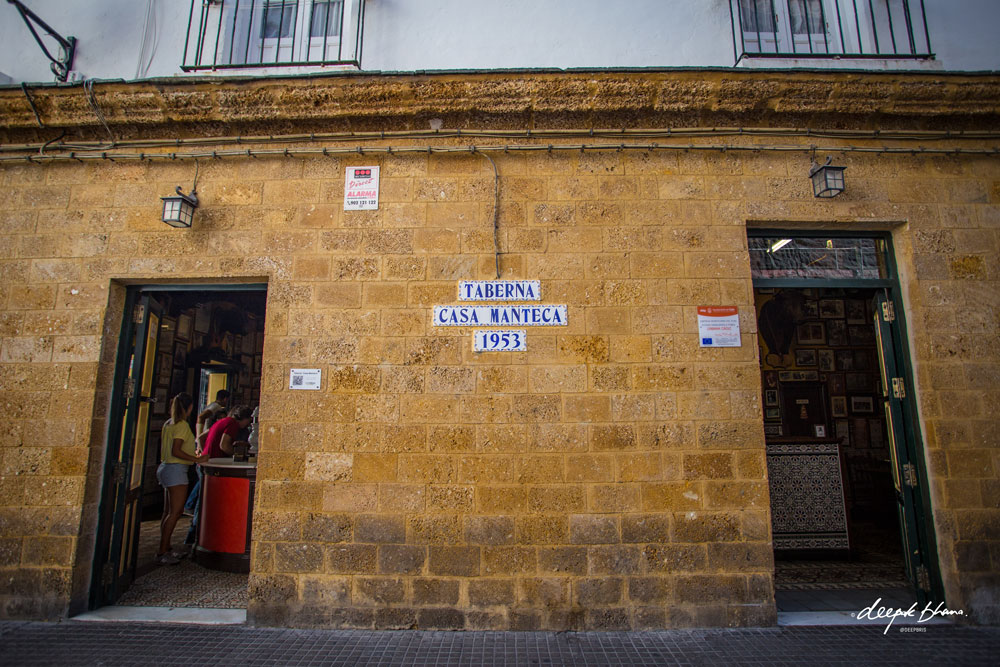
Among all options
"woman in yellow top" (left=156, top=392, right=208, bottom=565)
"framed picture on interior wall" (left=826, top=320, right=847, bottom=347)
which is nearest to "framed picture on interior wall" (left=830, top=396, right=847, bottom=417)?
"framed picture on interior wall" (left=826, top=320, right=847, bottom=347)

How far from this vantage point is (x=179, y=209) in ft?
12.3

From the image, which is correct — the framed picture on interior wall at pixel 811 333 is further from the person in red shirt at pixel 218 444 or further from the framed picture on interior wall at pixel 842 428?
the person in red shirt at pixel 218 444

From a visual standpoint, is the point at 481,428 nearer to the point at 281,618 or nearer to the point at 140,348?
the point at 281,618

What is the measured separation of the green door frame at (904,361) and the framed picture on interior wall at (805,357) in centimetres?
433

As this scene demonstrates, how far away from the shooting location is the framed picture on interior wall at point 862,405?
307 inches

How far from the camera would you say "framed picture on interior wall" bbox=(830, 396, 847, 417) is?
7812 millimetres

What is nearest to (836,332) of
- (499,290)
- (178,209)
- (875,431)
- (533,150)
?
(875,431)

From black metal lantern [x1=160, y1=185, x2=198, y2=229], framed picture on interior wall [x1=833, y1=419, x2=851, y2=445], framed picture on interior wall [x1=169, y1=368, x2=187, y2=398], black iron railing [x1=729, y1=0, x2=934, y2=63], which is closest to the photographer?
black metal lantern [x1=160, y1=185, x2=198, y2=229]

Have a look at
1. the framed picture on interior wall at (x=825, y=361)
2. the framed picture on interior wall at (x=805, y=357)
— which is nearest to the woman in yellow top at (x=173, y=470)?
the framed picture on interior wall at (x=805, y=357)

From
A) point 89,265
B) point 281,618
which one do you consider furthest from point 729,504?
point 89,265

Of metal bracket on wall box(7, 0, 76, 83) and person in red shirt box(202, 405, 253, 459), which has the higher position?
metal bracket on wall box(7, 0, 76, 83)

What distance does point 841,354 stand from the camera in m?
7.93
